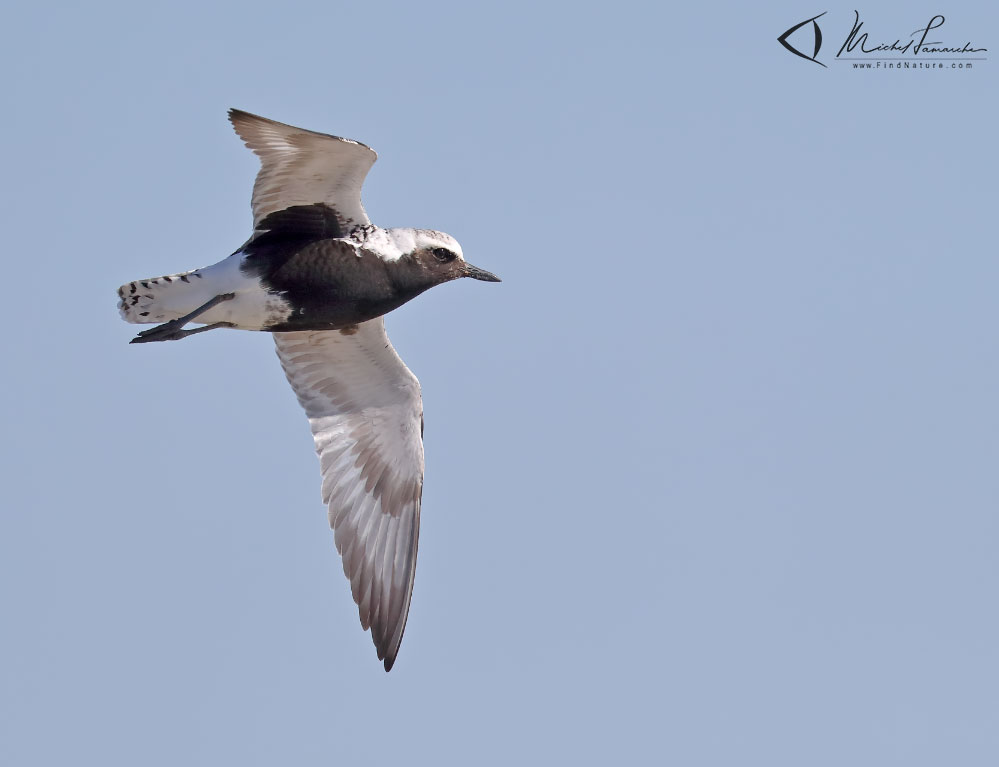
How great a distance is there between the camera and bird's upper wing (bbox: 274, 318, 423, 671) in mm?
13984

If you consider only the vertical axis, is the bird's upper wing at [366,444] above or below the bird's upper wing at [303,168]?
below

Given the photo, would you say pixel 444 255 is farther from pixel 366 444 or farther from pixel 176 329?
pixel 176 329

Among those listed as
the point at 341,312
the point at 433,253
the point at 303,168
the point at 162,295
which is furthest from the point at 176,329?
the point at 433,253

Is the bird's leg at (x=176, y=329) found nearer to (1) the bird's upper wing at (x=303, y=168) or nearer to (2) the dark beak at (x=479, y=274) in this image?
(1) the bird's upper wing at (x=303, y=168)

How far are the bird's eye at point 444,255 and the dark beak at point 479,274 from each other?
32 centimetres

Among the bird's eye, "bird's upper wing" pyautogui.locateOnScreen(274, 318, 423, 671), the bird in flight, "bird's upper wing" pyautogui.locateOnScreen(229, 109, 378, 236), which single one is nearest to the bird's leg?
the bird in flight

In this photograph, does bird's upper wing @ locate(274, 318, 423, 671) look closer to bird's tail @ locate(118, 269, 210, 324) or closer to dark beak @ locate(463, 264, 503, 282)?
dark beak @ locate(463, 264, 503, 282)

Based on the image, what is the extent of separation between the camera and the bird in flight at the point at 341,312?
12625mm

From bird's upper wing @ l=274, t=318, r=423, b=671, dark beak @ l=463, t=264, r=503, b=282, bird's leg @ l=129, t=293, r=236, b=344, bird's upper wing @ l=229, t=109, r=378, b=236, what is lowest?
bird's upper wing @ l=274, t=318, r=423, b=671

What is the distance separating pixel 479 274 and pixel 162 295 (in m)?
2.93

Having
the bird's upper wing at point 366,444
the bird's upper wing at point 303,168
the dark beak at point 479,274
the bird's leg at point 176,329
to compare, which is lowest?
the bird's upper wing at point 366,444

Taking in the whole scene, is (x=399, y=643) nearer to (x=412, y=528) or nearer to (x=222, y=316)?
(x=412, y=528)

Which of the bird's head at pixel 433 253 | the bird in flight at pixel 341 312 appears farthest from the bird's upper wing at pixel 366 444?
the bird's head at pixel 433 253

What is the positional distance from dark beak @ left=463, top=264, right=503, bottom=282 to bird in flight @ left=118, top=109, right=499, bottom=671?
0.04 ft
